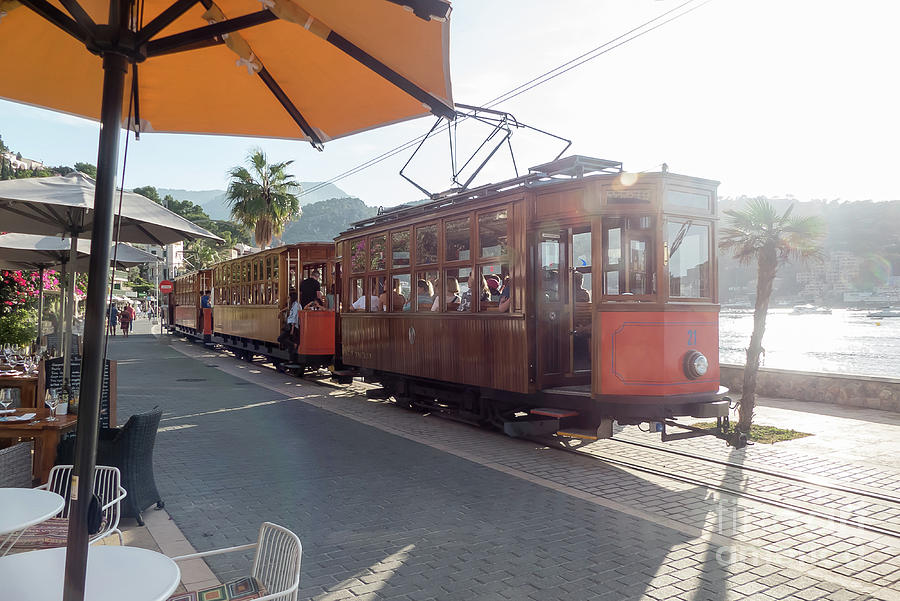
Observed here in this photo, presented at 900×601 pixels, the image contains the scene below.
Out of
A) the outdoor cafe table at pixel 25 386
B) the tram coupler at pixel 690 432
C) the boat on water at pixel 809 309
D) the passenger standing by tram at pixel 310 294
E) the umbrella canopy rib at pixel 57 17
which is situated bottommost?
the tram coupler at pixel 690 432

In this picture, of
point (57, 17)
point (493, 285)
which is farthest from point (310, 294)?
point (57, 17)

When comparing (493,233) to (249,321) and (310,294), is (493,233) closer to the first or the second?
(310,294)

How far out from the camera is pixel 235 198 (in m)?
31.4

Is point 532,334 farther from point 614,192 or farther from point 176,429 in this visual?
Answer: point 176,429

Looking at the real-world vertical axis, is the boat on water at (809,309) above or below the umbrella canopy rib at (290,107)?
above

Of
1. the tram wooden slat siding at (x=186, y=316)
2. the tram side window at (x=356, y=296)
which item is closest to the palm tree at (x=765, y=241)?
the tram side window at (x=356, y=296)

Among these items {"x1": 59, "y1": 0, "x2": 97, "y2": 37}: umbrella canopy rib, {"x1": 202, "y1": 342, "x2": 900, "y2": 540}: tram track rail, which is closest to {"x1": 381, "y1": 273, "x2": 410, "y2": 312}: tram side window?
{"x1": 202, "y1": 342, "x2": 900, "y2": 540}: tram track rail

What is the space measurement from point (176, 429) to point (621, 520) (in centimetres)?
650

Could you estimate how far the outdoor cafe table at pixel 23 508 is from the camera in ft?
9.72

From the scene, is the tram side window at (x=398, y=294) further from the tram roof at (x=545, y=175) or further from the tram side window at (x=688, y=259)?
the tram side window at (x=688, y=259)

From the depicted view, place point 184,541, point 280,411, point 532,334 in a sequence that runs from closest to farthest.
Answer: point 184,541 → point 532,334 → point 280,411

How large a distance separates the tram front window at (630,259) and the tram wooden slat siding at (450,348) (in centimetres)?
126

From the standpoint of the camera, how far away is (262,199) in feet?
103

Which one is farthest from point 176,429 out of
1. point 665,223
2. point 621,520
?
point 665,223
